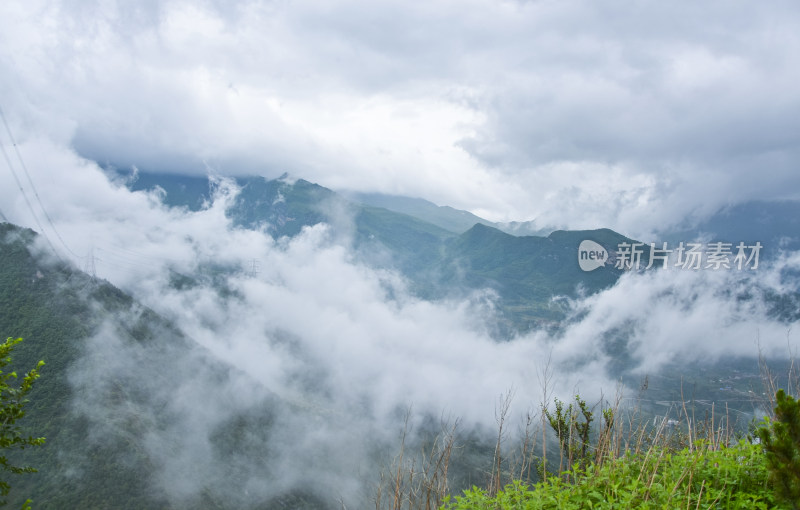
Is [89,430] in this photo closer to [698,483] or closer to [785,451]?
[698,483]

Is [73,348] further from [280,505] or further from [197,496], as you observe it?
[280,505]

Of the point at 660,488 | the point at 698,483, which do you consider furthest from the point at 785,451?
the point at 660,488

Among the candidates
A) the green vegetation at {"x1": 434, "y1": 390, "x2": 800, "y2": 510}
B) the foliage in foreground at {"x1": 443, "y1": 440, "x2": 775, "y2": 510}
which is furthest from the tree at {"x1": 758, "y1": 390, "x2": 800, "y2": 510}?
the foliage in foreground at {"x1": 443, "y1": 440, "x2": 775, "y2": 510}

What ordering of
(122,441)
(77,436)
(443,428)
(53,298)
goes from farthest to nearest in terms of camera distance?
1. (53,298)
2. (122,441)
3. (77,436)
4. (443,428)

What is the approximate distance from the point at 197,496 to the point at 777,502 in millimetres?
188698

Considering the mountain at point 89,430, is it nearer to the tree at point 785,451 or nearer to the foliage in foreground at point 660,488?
the foliage in foreground at point 660,488

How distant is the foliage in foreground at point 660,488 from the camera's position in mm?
6574

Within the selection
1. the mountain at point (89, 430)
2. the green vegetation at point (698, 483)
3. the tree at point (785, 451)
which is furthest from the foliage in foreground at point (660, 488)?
the mountain at point (89, 430)

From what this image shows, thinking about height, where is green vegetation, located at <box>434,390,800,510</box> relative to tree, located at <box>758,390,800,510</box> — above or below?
below

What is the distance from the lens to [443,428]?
7.40 metres

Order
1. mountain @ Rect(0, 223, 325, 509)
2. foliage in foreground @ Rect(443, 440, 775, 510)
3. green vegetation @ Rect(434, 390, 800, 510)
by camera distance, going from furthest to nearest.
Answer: mountain @ Rect(0, 223, 325, 509)
foliage in foreground @ Rect(443, 440, 775, 510)
green vegetation @ Rect(434, 390, 800, 510)

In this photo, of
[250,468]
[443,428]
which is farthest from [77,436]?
[443,428]

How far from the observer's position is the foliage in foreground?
657 centimetres

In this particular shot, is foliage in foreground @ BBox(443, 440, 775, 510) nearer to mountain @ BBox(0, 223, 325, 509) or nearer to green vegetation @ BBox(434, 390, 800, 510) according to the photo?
green vegetation @ BBox(434, 390, 800, 510)
